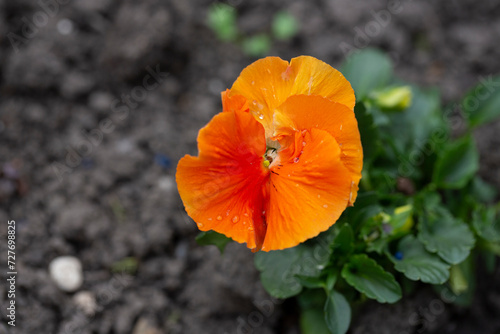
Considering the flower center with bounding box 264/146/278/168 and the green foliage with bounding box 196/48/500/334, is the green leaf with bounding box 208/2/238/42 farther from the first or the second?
the flower center with bounding box 264/146/278/168

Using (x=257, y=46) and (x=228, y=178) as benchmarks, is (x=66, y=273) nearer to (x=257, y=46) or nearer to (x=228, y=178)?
(x=228, y=178)

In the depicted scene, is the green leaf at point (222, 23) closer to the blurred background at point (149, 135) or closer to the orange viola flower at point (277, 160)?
the blurred background at point (149, 135)

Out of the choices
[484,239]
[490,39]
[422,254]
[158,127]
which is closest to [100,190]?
[158,127]

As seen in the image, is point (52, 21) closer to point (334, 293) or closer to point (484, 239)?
point (334, 293)

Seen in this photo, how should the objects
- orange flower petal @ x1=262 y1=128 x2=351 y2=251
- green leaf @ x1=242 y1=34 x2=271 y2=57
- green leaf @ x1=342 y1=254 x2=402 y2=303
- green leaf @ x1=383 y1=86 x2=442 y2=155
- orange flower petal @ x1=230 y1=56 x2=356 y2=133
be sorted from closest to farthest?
1. orange flower petal @ x1=262 y1=128 x2=351 y2=251
2. orange flower petal @ x1=230 y1=56 x2=356 y2=133
3. green leaf @ x1=342 y1=254 x2=402 y2=303
4. green leaf @ x1=383 y1=86 x2=442 y2=155
5. green leaf @ x1=242 y1=34 x2=271 y2=57

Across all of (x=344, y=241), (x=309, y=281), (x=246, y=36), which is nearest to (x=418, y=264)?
(x=344, y=241)

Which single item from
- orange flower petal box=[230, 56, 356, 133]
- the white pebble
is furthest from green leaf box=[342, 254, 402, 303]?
the white pebble

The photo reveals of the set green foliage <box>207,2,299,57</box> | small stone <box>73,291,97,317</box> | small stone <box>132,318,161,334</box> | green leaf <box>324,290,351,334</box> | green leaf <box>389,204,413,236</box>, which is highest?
green foliage <box>207,2,299,57</box>
